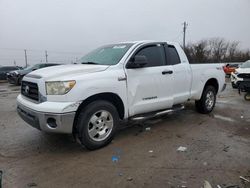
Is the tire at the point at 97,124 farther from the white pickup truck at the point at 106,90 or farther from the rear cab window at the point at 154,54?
the rear cab window at the point at 154,54

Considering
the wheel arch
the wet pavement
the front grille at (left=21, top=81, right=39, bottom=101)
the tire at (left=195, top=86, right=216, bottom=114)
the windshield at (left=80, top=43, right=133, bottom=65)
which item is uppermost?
the windshield at (left=80, top=43, right=133, bottom=65)

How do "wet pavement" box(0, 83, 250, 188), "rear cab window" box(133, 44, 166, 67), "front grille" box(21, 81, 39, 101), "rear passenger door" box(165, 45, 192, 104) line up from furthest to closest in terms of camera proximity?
"rear passenger door" box(165, 45, 192, 104) → "rear cab window" box(133, 44, 166, 67) → "front grille" box(21, 81, 39, 101) → "wet pavement" box(0, 83, 250, 188)

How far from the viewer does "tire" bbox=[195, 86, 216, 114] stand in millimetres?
6406

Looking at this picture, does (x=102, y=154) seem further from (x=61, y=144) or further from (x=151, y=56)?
(x=151, y=56)

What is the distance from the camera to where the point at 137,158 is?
3.72 meters

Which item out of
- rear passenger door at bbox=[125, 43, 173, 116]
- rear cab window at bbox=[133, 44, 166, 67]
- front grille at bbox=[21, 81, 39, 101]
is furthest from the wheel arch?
rear cab window at bbox=[133, 44, 166, 67]

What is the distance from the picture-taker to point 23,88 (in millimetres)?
4414

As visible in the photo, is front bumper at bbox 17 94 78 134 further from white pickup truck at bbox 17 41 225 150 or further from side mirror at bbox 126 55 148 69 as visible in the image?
side mirror at bbox 126 55 148 69

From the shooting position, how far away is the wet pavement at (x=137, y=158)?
3068 millimetres

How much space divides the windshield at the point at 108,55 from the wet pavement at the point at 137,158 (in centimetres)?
155

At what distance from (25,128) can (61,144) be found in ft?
5.07

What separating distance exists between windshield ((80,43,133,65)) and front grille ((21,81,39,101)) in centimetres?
128

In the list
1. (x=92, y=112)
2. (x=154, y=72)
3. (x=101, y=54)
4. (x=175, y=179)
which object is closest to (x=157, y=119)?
(x=154, y=72)

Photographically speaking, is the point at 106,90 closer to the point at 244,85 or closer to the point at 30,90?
the point at 30,90
